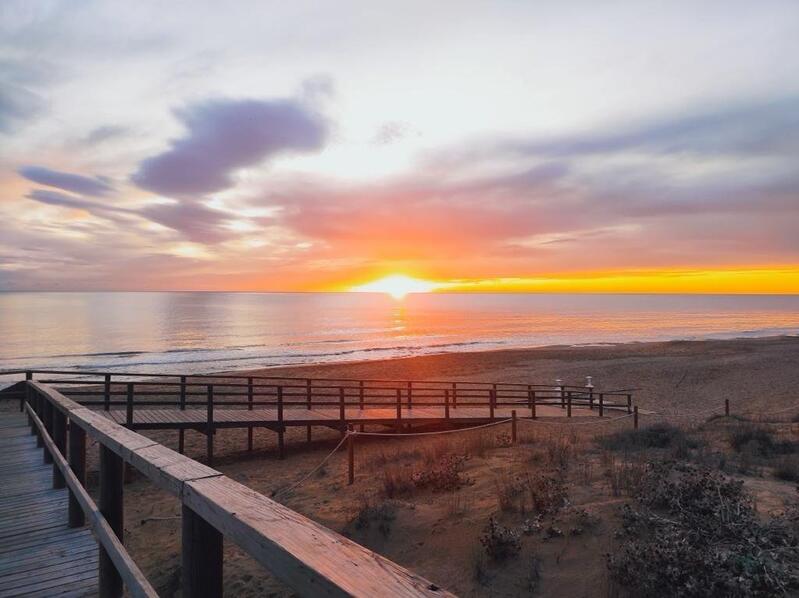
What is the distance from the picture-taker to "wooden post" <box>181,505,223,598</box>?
2.06 m

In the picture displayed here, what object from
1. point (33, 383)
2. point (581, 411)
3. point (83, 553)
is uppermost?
point (33, 383)

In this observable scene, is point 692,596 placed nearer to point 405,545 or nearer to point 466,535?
point 466,535

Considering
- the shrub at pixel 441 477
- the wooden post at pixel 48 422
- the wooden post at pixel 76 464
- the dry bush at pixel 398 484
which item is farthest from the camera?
the dry bush at pixel 398 484

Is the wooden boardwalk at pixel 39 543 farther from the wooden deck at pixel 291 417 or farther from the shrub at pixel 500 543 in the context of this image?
the wooden deck at pixel 291 417

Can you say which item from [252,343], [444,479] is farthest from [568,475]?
[252,343]

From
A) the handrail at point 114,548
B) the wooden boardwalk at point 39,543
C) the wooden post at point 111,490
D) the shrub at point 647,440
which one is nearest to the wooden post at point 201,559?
the handrail at point 114,548

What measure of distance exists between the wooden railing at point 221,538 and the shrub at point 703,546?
13.3 ft

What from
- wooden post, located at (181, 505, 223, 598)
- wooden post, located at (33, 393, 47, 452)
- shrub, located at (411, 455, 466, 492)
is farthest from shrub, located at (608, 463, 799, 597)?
wooden post, located at (33, 393, 47, 452)

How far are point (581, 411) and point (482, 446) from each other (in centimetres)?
1020

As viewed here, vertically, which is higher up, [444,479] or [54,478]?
[54,478]

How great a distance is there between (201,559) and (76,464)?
139 inches

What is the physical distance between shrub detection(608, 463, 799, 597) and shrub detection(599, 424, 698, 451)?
450cm

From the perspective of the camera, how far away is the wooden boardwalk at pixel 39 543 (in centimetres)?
377

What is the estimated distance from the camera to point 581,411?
20.9 meters
